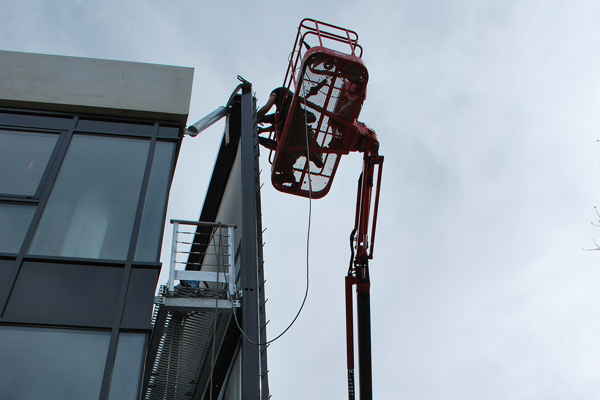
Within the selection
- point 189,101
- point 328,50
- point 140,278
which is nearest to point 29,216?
point 140,278

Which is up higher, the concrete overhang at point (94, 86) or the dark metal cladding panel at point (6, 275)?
the concrete overhang at point (94, 86)

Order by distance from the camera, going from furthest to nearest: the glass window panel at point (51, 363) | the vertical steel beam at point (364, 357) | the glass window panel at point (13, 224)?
the vertical steel beam at point (364, 357)
the glass window panel at point (13, 224)
the glass window panel at point (51, 363)

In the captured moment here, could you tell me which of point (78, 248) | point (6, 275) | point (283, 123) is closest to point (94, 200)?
point (78, 248)

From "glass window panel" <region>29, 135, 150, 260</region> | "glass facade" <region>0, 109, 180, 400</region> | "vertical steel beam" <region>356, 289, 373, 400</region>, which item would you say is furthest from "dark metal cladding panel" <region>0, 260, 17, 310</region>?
"vertical steel beam" <region>356, 289, 373, 400</region>

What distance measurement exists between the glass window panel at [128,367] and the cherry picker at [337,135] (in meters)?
4.27

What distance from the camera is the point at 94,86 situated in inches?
373

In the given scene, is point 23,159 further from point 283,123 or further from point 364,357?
Answer: point 364,357

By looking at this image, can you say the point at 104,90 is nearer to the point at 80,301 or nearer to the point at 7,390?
the point at 80,301

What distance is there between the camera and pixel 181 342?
840 centimetres

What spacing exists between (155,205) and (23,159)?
2.21 metres

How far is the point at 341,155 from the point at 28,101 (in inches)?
237

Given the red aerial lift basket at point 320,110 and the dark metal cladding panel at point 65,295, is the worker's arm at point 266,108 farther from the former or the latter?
the dark metal cladding panel at point 65,295

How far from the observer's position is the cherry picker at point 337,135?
1014 cm

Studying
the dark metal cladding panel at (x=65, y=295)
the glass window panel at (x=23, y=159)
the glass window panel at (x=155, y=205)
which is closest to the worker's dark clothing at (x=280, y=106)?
the glass window panel at (x=155, y=205)
